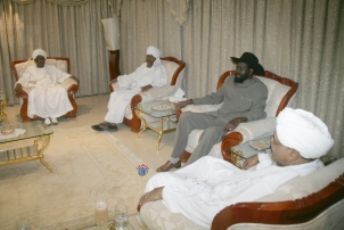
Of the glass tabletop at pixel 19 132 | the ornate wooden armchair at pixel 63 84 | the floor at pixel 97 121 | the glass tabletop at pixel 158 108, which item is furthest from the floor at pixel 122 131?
the glass tabletop at pixel 19 132

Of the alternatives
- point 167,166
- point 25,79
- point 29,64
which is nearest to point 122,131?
point 167,166

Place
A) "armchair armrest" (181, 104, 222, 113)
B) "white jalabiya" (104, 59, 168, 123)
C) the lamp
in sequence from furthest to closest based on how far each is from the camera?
1. the lamp
2. "white jalabiya" (104, 59, 168, 123)
3. "armchair armrest" (181, 104, 222, 113)

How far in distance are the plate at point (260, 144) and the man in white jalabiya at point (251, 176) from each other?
71 cm

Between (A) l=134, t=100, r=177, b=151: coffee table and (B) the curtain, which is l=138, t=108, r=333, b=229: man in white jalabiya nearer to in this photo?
(B) the curtain

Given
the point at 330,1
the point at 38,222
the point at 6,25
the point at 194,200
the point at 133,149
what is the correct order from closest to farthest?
the point at 194,200 < the point at 38,222 < the point at 330,1 < the point at 133,149 < the point at 6,25

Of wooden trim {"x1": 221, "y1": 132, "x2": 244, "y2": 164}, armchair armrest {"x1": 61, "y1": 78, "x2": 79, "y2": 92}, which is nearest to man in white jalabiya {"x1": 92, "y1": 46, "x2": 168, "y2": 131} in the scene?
armchair armrest {"x1": 61, "y1": 78, "x2": 79, "y2": 92}

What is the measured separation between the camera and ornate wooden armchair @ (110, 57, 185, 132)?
Result: 4.78 meters

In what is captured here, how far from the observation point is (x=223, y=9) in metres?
4.42

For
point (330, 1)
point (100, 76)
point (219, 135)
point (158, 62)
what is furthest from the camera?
point (100, 76)

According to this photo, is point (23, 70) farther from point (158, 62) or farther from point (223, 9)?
point (223, 9)

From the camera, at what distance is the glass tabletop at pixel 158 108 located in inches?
167

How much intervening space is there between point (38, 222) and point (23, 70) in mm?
3564

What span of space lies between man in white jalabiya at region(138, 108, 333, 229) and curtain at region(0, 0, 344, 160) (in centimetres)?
157

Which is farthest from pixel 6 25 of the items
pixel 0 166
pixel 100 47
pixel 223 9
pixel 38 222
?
pixel 38 222
